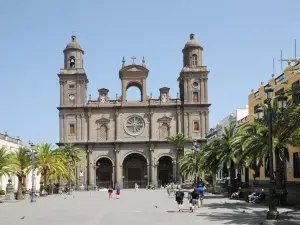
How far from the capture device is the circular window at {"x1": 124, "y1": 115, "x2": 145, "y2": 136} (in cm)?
8400

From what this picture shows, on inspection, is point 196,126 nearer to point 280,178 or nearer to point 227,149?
point 227,149

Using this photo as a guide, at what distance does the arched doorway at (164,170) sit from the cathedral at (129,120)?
17 cm

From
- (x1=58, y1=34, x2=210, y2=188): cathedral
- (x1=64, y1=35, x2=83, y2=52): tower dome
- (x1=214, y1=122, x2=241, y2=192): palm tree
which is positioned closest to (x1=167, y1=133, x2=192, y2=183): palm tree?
(x1=58, y1=34, x2=210, y2=188): cathedral

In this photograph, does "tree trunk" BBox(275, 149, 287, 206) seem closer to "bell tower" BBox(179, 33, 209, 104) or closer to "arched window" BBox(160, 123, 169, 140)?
"bell tower" BBox(179, 33, 209, 104)

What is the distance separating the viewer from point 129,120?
8412 centimetres

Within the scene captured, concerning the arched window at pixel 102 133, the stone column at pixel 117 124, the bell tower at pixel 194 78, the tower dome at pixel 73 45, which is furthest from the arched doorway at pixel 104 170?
the tower dome at pixel 73 45

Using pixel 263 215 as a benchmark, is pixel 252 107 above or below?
above

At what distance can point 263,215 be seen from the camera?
25500mm

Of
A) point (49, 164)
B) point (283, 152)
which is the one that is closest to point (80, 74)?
point (49, 164)

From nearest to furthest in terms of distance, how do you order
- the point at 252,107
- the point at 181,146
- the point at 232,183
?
1. the point at 232,183
2. the point at 252,107
3. the point at 181,146

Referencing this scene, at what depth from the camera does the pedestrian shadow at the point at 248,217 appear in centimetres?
2191

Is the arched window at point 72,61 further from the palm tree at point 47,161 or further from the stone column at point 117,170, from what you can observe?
the palm tree at point 47,161

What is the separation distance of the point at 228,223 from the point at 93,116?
2485 inches

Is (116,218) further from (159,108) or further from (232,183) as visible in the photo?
(159,108)
